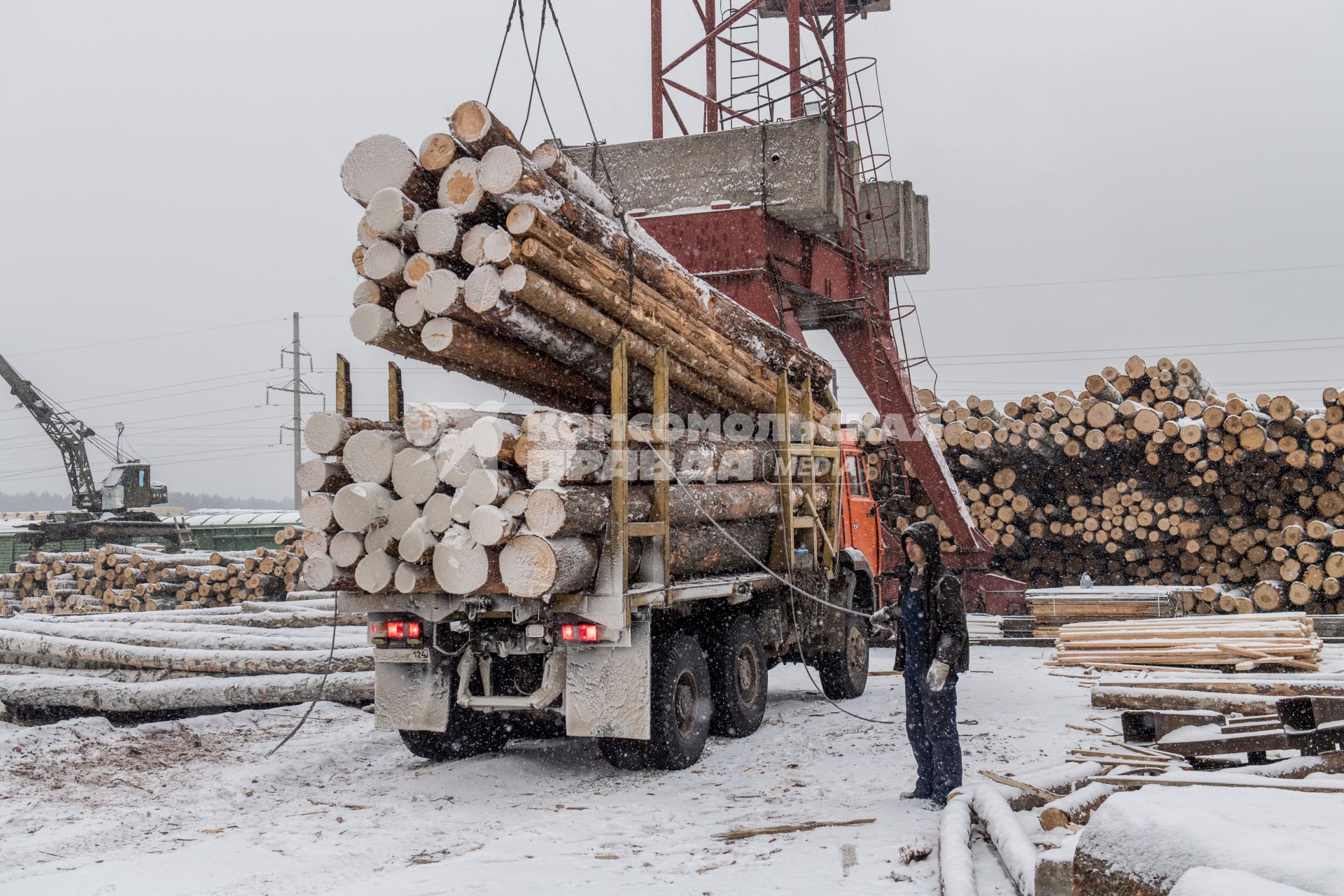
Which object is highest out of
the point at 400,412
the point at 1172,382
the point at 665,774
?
the point at 1172,382

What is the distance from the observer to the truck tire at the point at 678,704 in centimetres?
757

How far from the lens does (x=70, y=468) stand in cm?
3641

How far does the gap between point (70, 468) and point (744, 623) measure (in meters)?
34.3

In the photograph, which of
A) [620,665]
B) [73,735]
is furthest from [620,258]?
[73,735]

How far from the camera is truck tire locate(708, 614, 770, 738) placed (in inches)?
341

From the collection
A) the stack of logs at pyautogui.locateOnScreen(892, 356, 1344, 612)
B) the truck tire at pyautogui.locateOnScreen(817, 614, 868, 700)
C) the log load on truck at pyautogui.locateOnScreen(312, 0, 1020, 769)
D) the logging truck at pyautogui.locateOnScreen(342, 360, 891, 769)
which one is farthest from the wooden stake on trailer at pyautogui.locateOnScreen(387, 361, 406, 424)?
the stack of logs at pyautogui.locateOnScreen(892, 356, 1344, 612)

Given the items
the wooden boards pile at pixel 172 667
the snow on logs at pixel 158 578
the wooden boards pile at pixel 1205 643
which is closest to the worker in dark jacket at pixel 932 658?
the wooden boards pile at pixel 172 667

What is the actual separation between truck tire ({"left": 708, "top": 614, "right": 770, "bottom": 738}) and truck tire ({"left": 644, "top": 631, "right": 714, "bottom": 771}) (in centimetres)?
37

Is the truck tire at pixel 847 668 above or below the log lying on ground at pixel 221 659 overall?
below

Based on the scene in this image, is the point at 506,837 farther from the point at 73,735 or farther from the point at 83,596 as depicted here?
the point at 83,596

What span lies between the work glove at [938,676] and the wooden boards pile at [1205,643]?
17.5 feet

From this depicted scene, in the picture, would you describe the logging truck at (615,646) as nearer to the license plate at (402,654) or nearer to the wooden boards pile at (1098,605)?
the license plate at (402,654)

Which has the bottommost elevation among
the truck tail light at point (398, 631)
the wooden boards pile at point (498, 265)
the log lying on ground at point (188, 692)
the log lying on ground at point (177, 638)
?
the log lying on ground at point (188, 692)

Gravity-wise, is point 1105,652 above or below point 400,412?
below
